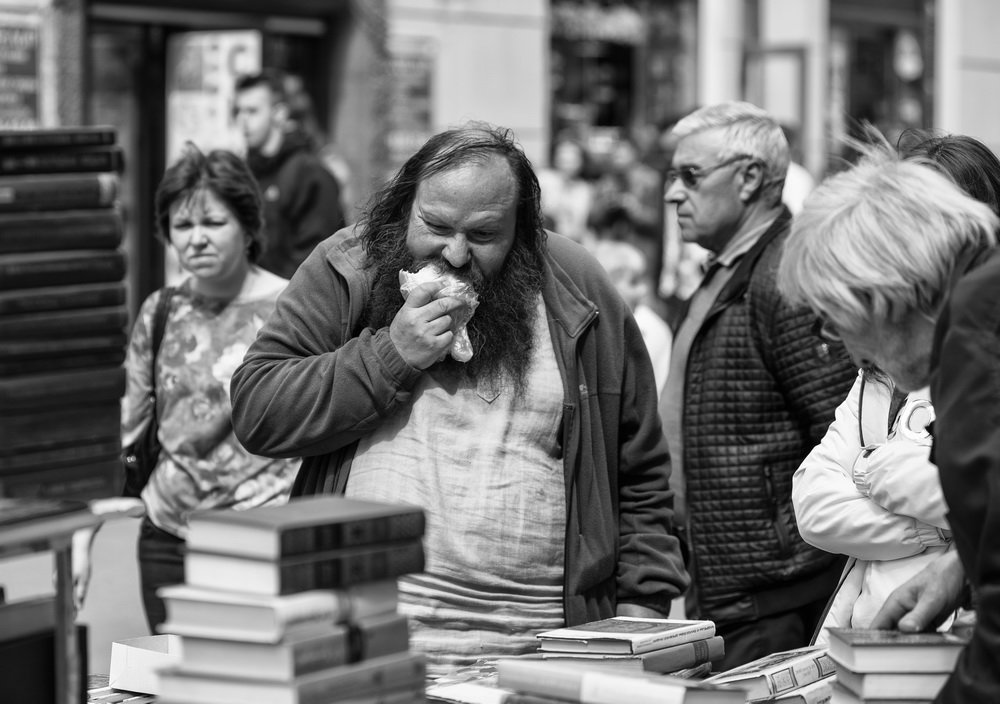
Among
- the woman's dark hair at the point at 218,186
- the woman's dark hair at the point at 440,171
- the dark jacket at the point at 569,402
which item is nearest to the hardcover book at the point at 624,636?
the dark jacket at the point at 569,402

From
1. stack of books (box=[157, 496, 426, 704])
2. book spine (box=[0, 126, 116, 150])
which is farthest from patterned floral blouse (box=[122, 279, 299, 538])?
stack of books (box=[157, 496, 426, 704])

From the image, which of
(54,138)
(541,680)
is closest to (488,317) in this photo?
(54,138)

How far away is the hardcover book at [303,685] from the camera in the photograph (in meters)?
2.04

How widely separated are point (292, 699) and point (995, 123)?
1573 cm

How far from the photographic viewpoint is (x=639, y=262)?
6398 mm

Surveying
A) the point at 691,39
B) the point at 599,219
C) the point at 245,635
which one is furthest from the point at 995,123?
the point at 245,635

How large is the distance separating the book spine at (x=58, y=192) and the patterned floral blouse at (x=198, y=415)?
139cm

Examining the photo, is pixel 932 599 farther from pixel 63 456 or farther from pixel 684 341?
pixel 684 341

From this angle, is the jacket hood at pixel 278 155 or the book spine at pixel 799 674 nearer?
the book spine at pixel 799 674

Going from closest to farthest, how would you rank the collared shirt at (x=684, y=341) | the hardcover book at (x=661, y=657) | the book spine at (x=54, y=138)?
the hardcover book at (x=661, y=657), the book spine at (x=54, y=138), the collared shirt at (x=684, y=341)

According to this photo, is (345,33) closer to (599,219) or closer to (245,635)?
(599,219)

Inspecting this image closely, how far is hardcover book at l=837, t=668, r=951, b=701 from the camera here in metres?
2.17

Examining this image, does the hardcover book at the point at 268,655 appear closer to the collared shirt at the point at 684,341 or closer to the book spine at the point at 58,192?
the book spine at the point at 58,192

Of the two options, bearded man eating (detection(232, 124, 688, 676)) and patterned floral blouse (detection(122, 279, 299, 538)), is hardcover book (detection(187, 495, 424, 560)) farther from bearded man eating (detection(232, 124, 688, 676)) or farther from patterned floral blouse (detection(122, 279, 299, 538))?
patterned floral blouse (detection(122, 279, 299, 538))
